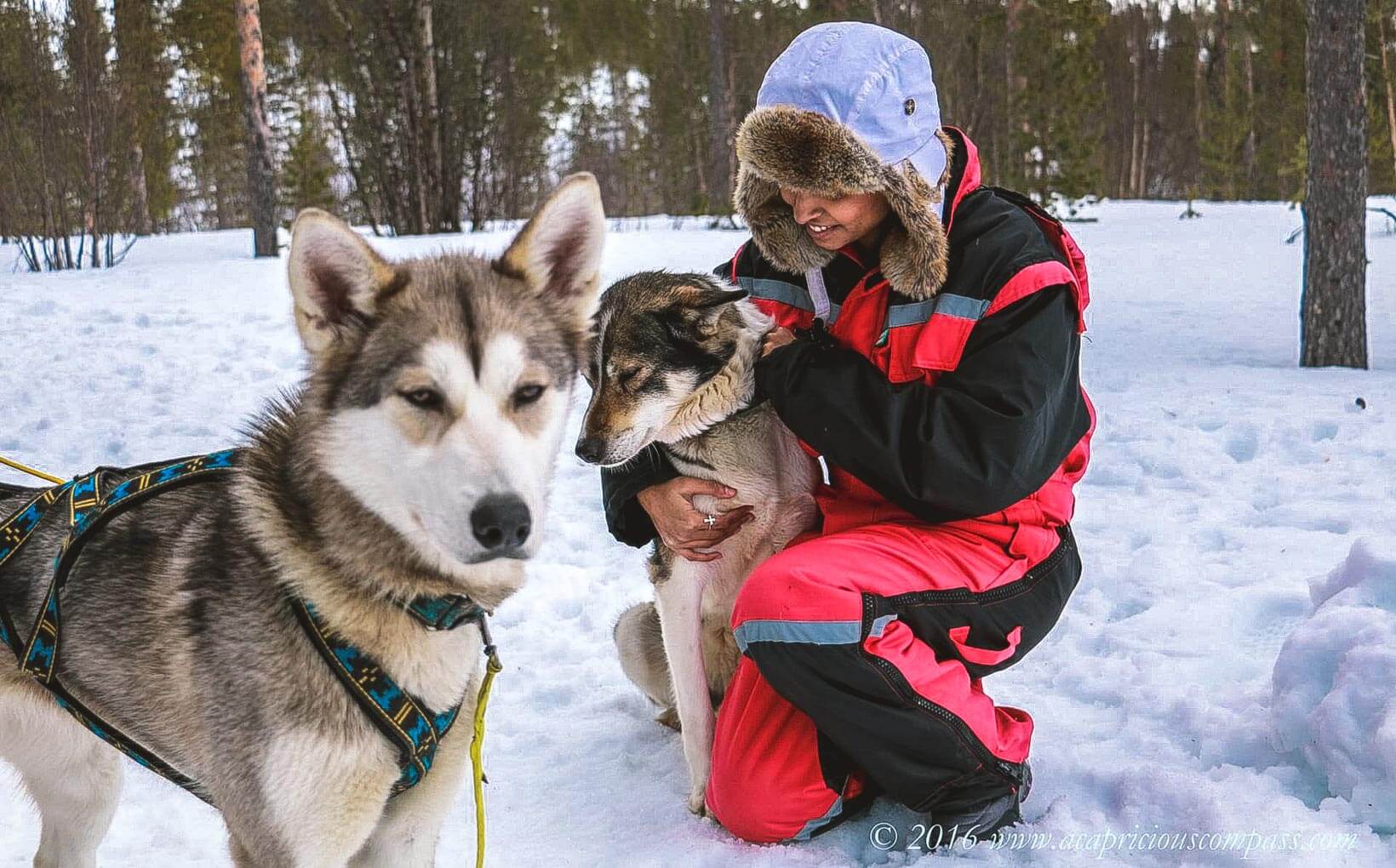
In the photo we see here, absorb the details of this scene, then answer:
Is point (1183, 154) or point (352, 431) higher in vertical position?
point (1183, 154)

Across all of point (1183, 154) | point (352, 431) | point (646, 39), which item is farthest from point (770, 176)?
point (1183, 154)

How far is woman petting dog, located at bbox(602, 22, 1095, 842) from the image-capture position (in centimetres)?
218

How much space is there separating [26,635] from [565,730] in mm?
1495

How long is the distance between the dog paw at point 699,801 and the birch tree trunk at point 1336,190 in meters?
4.93

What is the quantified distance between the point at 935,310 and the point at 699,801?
50.5 inches

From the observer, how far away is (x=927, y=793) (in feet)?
7.33

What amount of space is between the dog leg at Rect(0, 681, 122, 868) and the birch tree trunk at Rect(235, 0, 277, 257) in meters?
9.45

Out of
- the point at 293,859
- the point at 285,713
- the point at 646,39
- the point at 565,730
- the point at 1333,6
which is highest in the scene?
the point at 646,39

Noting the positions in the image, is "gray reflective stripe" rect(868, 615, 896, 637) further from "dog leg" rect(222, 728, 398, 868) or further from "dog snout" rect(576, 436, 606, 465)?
"dog leg" rect(222, 728, 398, 868)

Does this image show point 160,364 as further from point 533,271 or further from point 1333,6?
point 1333,6

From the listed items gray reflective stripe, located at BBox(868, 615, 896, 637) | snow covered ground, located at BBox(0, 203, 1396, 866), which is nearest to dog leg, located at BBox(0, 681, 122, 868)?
snow covered ground, located at BBox(0, 203, 1396, 866)

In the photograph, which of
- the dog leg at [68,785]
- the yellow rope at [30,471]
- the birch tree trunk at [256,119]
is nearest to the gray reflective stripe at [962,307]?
the yellow rope at [30,471]

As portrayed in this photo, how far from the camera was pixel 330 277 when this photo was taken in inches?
65.6

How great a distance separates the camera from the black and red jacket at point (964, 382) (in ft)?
7.14
